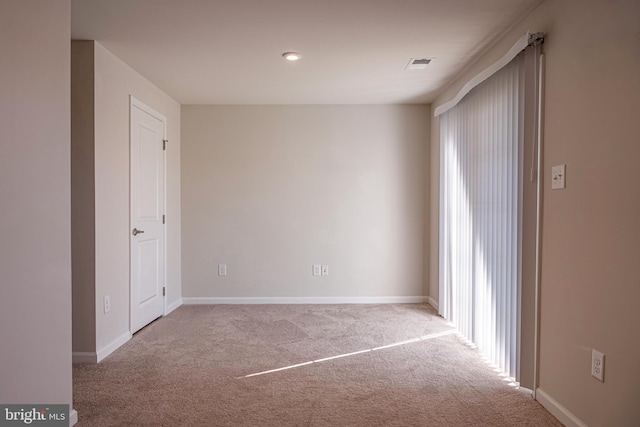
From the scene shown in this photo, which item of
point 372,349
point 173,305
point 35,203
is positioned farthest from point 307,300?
point 35,203

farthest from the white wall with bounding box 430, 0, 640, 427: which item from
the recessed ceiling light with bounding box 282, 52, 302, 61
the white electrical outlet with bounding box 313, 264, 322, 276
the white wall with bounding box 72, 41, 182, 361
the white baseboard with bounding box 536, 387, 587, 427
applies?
the white wall with bounding box 72, 41, 182, 361

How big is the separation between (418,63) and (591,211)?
6.82 feet

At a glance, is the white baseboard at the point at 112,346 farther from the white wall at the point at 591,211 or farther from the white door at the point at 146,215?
the white wall at the point at 591,211

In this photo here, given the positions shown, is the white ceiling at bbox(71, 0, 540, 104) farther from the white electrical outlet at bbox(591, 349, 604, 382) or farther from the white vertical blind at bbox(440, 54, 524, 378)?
the white electrical outlet at bbox(591, 349, 604, 382)

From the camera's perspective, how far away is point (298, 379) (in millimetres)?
2852

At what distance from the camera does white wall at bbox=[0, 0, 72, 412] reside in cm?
177

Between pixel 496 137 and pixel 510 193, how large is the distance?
1.62 feet

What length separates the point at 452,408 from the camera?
2439 mm

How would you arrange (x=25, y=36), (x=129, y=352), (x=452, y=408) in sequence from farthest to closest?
→ (x=129, y=352) < (x=452, y=408) < (x=25, y=36)

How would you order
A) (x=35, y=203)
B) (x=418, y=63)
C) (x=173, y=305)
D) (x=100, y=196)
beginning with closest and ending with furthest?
1. (x=35, y=203)
2. (x=100, y=196)
3. (x=418, y=63)
4. (x=173, y=305)

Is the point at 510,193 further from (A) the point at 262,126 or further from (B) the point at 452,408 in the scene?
(A) the point at 262,126

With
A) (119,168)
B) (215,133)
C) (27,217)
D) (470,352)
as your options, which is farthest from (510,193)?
(215,133)

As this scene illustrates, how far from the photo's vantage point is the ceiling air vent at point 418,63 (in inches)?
139

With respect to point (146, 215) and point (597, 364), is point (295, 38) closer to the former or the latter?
point (146, 215)
